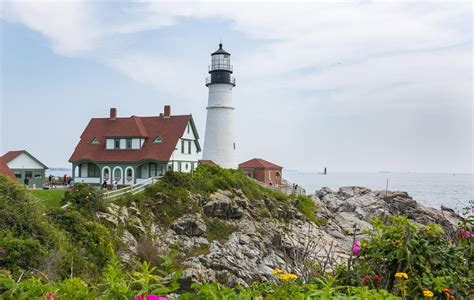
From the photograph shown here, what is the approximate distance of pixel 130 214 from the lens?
76.2 feet

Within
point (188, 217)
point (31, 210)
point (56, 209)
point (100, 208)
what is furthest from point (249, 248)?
point (31, 210)

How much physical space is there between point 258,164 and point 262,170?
2.95 ft

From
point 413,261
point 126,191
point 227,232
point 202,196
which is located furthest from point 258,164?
point 413,261

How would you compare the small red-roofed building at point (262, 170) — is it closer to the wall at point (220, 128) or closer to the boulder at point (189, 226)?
the wall at point (220, 128)

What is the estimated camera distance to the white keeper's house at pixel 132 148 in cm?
3406

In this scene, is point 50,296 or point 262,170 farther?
point 262,170

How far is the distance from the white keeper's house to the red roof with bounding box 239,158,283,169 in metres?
14.8

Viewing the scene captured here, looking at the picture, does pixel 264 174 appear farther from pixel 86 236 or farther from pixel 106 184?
pixel 86 236

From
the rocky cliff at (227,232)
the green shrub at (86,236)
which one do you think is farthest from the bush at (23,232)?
the rocky cliff at (227,232)

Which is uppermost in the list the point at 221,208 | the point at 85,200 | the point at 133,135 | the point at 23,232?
the point at 133,135

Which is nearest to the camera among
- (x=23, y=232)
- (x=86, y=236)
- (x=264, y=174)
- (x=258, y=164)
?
(x=23, y=232)

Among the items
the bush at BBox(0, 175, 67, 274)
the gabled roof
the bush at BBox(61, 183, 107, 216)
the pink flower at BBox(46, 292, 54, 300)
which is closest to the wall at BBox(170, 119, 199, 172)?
the gabled roof

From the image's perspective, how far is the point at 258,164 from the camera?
51.2 m

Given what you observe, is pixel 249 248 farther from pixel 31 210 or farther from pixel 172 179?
pixel 31 210
